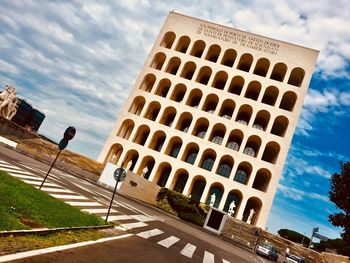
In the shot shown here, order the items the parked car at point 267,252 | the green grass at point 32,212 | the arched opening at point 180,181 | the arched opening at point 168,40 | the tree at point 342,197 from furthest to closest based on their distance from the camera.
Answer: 1. the arched opening at point 168,40
2. the arched opening at point 180,181
3. the parked car at point 267,252
4. the tree at point 342,197
5. the green grass at point 32,212

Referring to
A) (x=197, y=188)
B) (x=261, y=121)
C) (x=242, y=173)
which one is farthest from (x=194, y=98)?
(x=197, y=188)

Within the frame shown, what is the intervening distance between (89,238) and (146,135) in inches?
1593

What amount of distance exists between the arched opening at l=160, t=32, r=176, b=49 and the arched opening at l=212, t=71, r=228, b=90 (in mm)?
10162

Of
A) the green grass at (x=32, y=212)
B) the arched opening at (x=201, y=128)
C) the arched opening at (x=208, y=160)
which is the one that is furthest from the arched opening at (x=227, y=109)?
the green grass at (x=32, y=212)

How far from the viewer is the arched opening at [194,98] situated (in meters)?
47.3

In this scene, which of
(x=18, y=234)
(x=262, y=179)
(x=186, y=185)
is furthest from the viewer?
(x=262, y=179)

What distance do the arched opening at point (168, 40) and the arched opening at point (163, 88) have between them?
20.9 ft

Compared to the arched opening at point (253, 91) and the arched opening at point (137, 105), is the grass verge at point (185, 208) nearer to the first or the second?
the arched opening at point (137, 105)

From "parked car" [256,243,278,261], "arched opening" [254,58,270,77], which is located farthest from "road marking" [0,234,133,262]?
"arched opening" [254,58,270,77]

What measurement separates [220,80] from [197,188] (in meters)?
17.1

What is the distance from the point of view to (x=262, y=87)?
45031 millimetres

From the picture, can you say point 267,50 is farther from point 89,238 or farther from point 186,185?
point 89,238

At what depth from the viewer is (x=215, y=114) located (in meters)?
44.5

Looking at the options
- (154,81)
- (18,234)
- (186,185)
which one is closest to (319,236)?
(186,185)
